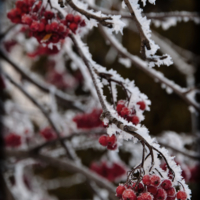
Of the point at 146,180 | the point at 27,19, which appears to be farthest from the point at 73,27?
the point at 146,180

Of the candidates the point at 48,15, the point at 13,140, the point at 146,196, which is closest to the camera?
the point at 146,196

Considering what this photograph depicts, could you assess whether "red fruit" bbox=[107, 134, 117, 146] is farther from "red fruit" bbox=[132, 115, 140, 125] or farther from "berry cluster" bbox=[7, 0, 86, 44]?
"berry cluster" bbox=[7, 0, 86, 44]

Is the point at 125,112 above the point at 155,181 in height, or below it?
above

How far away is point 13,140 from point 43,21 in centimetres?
140

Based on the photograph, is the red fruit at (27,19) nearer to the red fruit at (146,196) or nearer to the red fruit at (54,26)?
the red fruit at (54,26)

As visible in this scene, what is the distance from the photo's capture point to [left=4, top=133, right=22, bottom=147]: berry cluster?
1909mm

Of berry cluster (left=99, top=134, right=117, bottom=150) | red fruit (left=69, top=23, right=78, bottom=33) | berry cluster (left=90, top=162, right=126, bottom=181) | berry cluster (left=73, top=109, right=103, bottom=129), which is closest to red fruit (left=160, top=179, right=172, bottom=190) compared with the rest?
berry cluster (left=99, top=134, right=117, bottom=150)

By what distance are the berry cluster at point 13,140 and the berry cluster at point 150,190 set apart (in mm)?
1542

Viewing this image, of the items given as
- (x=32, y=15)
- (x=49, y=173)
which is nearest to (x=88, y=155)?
(x=49, y=173)

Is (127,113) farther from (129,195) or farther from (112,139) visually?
(129,195)

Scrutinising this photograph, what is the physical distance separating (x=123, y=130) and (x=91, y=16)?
31cm

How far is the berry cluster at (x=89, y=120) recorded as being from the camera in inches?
61.0

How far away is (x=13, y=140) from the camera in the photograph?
1.92m

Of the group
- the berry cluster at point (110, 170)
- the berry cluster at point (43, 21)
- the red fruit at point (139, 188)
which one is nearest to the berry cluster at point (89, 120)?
the berry cluster at point (110, 170)
